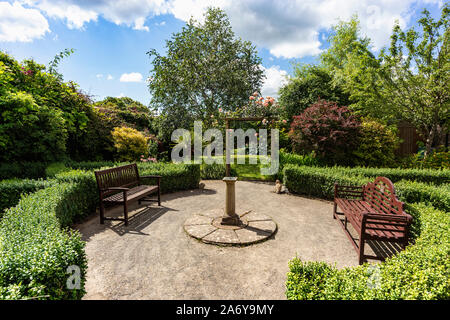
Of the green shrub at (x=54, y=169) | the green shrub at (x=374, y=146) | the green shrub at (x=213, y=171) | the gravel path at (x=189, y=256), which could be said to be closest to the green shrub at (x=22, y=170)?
the green shrub at (x=54, y=169)

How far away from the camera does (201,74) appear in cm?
1416

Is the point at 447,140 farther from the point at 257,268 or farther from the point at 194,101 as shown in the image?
the point at 257,268

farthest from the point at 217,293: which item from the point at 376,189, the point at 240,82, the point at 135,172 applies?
the point at 240,82

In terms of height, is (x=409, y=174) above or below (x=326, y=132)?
below

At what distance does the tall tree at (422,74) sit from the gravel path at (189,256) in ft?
24.5

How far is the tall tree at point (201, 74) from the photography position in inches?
552

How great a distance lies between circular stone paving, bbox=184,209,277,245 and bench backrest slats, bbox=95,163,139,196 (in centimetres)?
223

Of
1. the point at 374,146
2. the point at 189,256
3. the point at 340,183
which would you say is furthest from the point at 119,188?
the point at 374,146

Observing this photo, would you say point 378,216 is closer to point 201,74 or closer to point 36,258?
point 36,258

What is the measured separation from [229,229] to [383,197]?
3.11 metres

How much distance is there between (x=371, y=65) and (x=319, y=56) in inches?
793

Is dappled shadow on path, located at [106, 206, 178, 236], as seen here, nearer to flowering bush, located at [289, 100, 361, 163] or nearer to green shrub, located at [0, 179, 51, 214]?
green shrub, located at [0, 179, 51, 214]

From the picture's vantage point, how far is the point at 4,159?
24.0 ft
